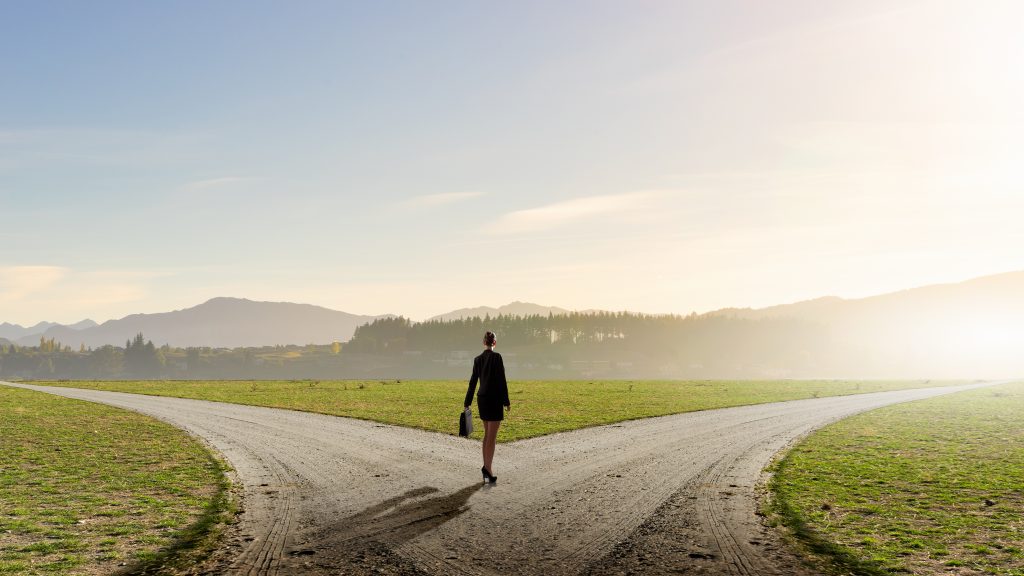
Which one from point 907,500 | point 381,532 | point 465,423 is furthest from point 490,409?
point 907,500

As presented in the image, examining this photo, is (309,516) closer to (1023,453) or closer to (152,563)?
(152,563)

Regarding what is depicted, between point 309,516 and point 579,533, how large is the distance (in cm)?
476

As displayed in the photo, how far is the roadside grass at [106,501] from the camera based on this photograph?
9.18 metres

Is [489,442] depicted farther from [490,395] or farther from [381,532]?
[381,532]

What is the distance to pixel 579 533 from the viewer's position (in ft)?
33.8

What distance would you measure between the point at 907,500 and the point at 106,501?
52.4 ft

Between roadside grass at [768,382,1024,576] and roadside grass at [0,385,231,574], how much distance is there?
9.78m

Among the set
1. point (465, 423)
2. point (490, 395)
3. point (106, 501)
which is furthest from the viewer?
point (465, 423)

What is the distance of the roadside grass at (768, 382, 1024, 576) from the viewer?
369 inches

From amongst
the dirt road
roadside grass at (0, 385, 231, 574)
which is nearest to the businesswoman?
the dirt road

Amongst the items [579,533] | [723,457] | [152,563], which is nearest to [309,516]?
[152,563]

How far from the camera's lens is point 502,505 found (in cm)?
1223

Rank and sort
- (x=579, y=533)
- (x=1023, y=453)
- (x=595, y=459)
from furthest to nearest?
(x=1023, y=453), (x=595, y=459), (x=579, y=533)

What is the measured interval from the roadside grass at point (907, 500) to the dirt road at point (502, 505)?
91cm
